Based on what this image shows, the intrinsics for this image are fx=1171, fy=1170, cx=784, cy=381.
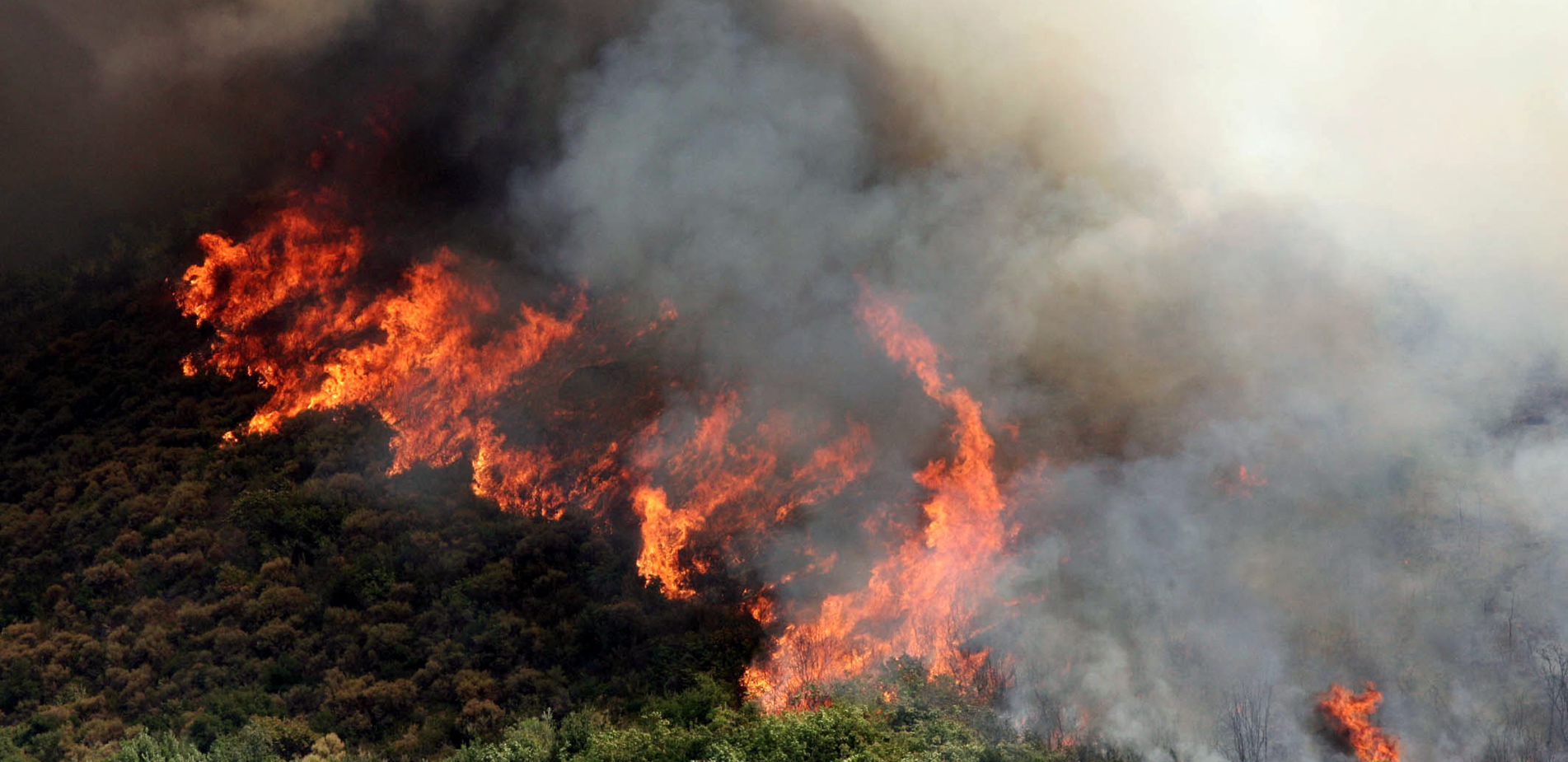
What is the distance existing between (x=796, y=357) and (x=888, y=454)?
3622mm

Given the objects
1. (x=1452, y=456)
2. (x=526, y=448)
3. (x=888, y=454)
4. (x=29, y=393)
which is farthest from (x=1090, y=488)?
(x=29, y=393)

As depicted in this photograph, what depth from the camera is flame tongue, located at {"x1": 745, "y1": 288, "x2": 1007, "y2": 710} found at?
27969mm

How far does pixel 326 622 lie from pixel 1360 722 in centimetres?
2391

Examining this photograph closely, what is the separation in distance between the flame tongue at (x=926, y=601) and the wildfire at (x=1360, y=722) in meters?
7.64

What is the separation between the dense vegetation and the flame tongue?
848 mm

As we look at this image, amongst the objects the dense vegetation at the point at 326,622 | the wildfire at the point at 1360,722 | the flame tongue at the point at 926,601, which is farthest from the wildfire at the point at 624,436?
the wildfire at the point at 1360,722

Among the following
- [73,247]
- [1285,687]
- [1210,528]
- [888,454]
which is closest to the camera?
[1285,687]

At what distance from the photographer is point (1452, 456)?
2723cm

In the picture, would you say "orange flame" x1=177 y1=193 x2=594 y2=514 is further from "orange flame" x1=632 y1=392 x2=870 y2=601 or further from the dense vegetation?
"orange flame" x1=632 y1=392 x2=870 y2=601

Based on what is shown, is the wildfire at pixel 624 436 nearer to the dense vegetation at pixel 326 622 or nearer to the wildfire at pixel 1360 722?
the dense vegetation at pixel 326 622

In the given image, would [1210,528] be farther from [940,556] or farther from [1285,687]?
[940,556]

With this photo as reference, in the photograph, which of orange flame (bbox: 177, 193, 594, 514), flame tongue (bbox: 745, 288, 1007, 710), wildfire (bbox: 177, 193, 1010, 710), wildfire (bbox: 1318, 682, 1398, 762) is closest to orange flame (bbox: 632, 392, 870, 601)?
wildfire (bbox: 177, 193, 1010, 710)

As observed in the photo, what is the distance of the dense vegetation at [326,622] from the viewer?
26.4 metres

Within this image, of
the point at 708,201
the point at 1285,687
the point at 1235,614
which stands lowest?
the point at 1285,687
